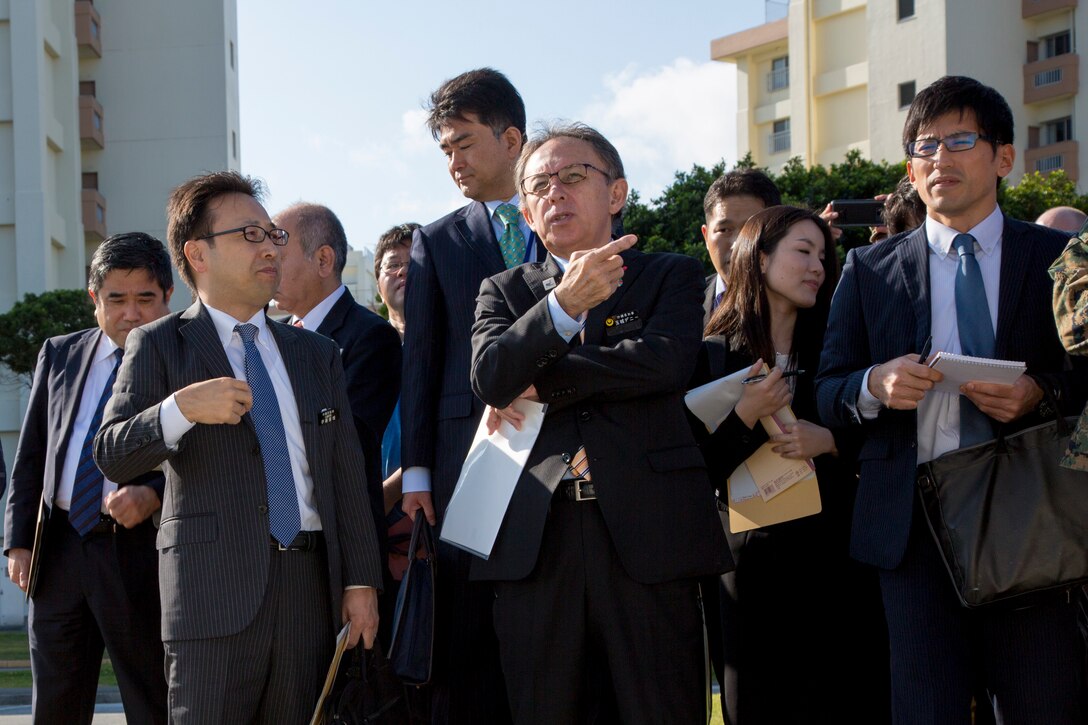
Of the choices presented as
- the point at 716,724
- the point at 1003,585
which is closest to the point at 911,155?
the point at 1003,585

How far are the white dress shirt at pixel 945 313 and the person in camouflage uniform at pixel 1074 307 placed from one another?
1.22 feet

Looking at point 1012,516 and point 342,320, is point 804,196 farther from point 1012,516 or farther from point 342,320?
point 1012,516

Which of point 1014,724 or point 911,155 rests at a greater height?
point 911,155

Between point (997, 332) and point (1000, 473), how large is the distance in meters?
0.49

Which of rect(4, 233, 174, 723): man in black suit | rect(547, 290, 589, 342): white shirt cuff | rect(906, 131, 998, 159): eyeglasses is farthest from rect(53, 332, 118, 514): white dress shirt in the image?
rect(906, 131, 998, 159): eyeglasses

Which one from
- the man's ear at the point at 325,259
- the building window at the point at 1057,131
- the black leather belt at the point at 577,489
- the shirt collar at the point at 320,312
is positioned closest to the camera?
the black leather belt at the point at 577,489

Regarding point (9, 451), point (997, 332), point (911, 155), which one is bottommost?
point (9, 451)

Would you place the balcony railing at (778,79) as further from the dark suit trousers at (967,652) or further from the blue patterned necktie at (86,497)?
the dark suit trousers at (967,652)

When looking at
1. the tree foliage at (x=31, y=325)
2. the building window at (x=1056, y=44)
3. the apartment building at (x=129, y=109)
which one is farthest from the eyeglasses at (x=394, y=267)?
the building window at (x=1056, y=44)

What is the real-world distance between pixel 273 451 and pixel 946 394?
7.44ft

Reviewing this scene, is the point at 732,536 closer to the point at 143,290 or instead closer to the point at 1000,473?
the point at 1000,473

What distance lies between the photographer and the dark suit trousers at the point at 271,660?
4.09m

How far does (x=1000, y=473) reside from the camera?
416 cm

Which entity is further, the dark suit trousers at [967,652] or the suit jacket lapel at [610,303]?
the suit jacket lapel at [610,303]
